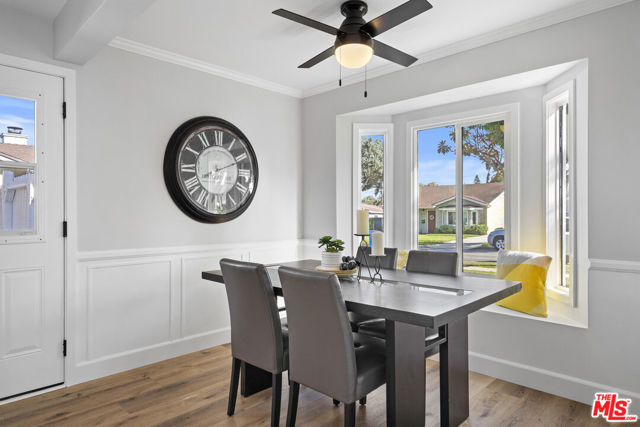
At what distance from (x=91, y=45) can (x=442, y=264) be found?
9.00 feet

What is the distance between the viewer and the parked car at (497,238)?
3.48 meters

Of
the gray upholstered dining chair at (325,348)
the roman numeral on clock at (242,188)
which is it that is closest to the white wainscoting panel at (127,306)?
the roman numeral on clock at (242,188)

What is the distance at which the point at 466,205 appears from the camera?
3.71 m

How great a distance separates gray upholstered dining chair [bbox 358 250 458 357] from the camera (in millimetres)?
2396

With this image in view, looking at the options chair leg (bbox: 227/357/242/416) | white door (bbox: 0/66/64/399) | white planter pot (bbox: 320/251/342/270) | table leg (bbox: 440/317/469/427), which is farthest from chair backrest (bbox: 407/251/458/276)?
white door (bbox: 0/66/64/399)

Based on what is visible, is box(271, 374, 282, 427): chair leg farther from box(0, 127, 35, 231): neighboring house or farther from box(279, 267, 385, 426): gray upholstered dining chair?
box(0, 127, 35, 231): neighboring house

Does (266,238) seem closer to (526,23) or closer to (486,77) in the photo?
(486,77)

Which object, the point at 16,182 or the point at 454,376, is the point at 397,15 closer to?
the point at 454,376

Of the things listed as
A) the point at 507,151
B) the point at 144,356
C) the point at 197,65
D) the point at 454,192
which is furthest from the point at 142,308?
the point at 507,151

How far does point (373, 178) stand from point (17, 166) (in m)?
3.04

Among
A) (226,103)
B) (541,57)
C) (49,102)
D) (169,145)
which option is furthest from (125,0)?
(541,57)

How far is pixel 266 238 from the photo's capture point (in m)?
4.14

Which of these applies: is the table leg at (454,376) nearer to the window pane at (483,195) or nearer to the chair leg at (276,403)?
the chair leg at (276,403)

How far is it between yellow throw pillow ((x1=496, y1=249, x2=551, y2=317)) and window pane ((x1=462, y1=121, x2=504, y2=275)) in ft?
1.46
